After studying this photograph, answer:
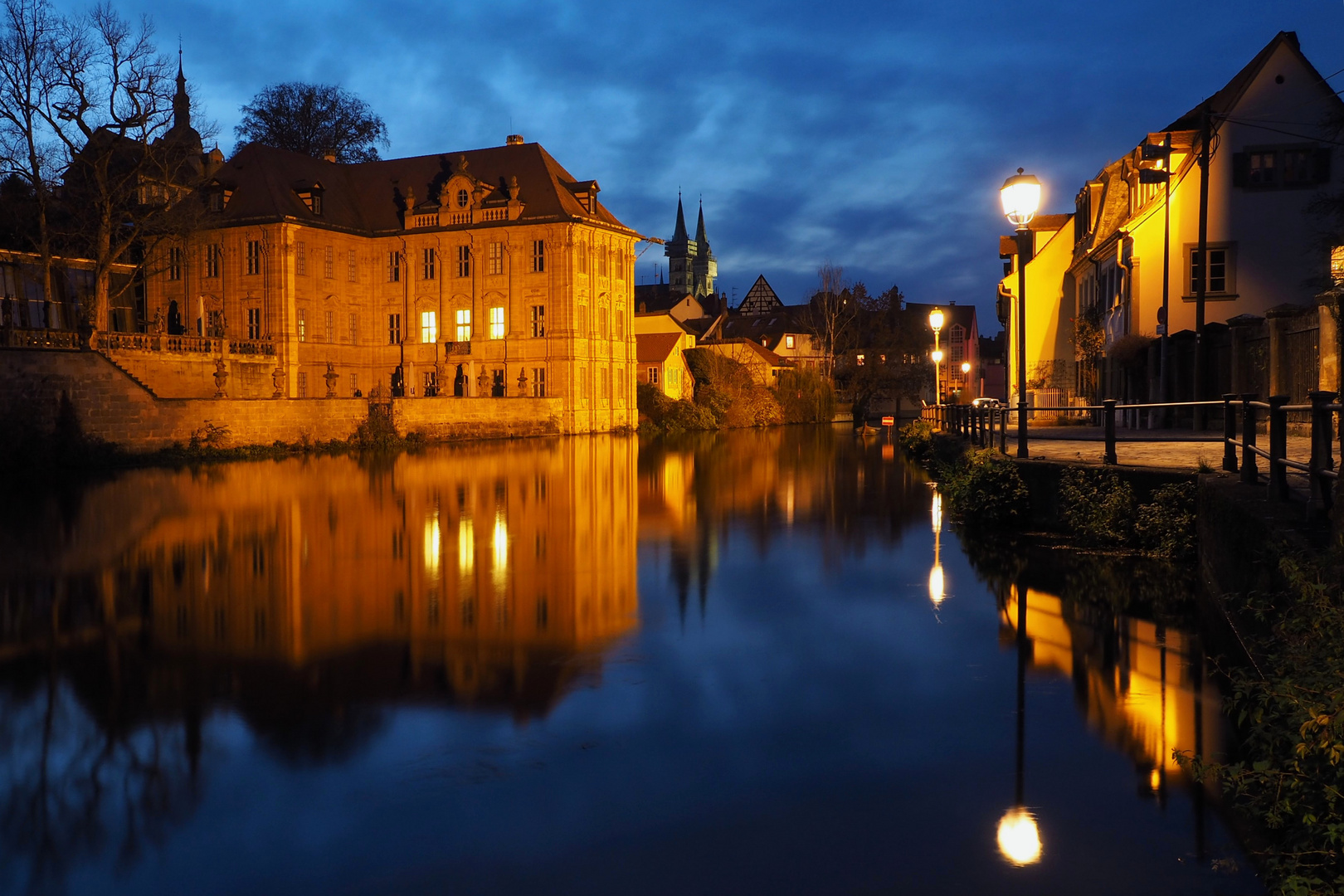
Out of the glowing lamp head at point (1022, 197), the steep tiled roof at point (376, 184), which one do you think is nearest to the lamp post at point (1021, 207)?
the glowing lamp head at point (1022, 197)

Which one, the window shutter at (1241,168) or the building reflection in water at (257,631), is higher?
the window shutter at (1241,168)

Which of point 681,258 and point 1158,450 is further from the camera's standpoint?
point 681,258

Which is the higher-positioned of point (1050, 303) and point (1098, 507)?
point (1050, 303)

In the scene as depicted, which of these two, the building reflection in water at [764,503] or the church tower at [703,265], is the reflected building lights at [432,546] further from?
the church tower at [703,265]

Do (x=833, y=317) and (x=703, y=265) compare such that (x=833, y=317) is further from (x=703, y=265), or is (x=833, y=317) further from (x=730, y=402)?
(x=703, y=265)

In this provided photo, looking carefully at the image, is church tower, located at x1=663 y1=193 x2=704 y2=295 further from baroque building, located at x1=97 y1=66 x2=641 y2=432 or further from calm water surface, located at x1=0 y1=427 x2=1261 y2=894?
calm water surface, located at x1=0 y1=427 x2=1261 y2=894

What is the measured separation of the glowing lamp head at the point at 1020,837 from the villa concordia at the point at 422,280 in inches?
1904

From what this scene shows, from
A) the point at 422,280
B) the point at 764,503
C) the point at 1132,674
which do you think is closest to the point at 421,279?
the point at 422,280

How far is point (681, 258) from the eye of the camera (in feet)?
620

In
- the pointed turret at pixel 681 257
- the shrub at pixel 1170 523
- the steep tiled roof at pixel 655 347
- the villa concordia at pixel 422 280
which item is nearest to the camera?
the shrub at pixel 1170 523

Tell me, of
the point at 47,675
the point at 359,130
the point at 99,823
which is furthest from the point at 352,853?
the point at 359,130

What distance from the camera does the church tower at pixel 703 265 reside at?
192 m

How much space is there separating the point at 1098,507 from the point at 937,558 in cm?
187

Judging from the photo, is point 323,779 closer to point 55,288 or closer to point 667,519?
point 667,519
